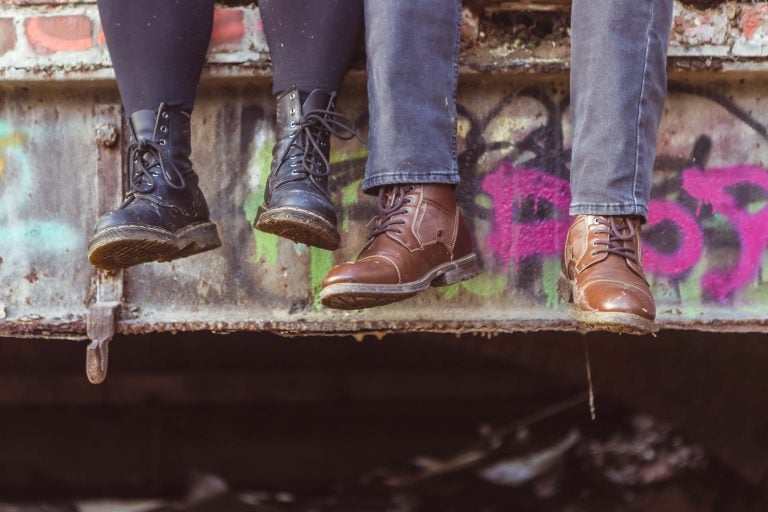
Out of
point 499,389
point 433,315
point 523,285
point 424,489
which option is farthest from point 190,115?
point 499,389

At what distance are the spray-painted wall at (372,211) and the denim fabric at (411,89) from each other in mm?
192

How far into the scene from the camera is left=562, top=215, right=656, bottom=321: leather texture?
→ 1.29 meters

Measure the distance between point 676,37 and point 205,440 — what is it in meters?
2.35

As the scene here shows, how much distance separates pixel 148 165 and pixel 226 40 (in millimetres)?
334

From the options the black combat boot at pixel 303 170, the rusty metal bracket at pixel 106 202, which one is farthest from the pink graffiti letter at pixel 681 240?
the rusty metal bracket at pixel 106 202

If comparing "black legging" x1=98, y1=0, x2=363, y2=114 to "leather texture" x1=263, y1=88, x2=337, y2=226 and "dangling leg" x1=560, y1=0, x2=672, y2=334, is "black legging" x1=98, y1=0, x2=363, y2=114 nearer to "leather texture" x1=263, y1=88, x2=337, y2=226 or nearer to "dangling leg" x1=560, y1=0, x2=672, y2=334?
"leather texture" x1=263, y1=88, x2=337, y2=226

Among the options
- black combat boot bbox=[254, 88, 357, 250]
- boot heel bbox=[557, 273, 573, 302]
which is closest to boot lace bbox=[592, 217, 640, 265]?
boot heel bbox=[557, 273, 573, 302]

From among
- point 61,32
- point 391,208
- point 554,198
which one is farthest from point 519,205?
point 61,32

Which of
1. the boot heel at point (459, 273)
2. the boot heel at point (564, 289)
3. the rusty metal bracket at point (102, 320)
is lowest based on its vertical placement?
the rusty metal bracket at point (102, 320)

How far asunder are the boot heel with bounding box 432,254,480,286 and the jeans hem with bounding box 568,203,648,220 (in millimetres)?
240

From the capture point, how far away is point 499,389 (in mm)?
3170

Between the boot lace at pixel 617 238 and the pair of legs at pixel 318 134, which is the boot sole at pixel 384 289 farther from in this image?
the boot lace at pixel 617 238

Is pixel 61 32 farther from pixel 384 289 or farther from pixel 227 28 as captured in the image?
pixel 384 289

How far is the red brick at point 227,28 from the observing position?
1.53 meters
